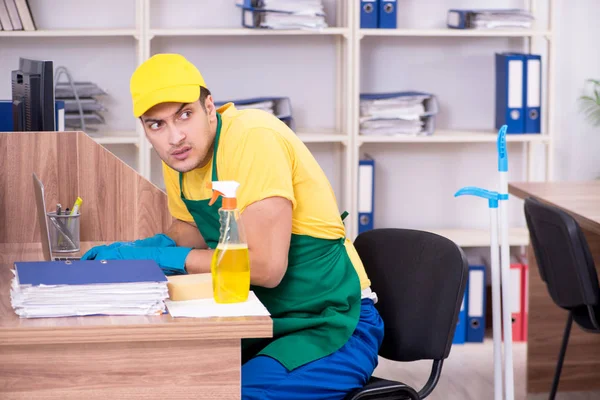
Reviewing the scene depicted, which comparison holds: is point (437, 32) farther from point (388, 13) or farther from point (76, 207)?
point (76, 207)

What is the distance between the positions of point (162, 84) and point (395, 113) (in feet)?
7.45

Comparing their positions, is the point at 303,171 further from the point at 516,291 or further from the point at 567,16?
the point at 567,16

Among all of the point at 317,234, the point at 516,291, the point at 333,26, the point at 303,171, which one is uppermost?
the point at 333,26

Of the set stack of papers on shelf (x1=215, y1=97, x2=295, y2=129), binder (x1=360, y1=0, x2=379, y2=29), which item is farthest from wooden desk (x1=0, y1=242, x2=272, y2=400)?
binder (x1=360, y1=0, x2=379, y2=29)

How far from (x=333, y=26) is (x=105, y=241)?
6.72 feet

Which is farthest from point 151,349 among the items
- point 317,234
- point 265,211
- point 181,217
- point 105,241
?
point 105,241

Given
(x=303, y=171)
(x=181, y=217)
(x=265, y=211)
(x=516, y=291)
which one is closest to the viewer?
(x=265, y=211)

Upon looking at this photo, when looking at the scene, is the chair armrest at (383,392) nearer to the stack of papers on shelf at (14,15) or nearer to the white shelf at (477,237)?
the white shelf at (477,237)

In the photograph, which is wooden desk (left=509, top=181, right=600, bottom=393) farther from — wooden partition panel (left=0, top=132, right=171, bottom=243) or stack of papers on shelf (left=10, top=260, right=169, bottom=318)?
stack of papers on shelf (left=10, top=260, right=169, bottom=318)

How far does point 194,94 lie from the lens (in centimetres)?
180

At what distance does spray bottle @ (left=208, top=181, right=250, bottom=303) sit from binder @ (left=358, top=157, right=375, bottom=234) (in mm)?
2365

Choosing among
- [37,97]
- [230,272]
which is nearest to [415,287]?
[230,272]

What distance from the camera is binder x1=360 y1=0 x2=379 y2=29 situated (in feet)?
12.7

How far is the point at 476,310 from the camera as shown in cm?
403
